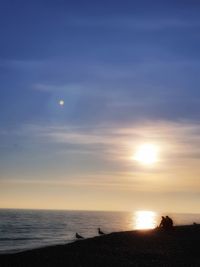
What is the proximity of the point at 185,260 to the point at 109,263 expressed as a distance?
15.6 ft

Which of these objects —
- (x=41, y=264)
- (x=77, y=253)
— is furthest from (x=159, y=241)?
(x=41, y=264)

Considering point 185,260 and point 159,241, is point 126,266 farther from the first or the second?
point 159,241

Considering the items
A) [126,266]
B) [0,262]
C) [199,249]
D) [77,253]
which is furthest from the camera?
[199,249]

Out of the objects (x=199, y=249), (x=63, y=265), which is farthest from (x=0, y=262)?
(x=199, y=249)

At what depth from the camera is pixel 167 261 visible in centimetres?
2716

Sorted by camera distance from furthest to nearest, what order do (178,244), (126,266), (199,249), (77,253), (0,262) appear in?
(178,244) → (199,249) → (77,253) → (0,262) → (126,266)

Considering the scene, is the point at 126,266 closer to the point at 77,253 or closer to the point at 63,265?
the point at 63,265

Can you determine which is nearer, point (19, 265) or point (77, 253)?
point (19, 265)

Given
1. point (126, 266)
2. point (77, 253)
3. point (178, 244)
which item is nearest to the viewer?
point (126, 266)

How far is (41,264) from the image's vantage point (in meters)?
25.8

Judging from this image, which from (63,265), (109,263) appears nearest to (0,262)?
(63,265)

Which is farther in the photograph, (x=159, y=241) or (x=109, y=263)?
(x=159, y=241)

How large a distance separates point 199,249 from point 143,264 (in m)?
8.85

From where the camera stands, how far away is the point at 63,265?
25.5 m
